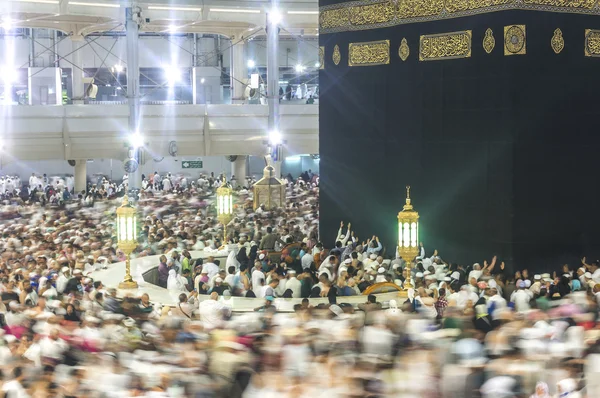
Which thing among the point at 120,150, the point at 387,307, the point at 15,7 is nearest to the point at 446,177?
the point at 387,307

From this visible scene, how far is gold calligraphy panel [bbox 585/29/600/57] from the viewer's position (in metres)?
10.9

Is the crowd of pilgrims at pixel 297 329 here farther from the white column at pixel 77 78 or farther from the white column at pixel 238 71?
the white column at pixel 238 71

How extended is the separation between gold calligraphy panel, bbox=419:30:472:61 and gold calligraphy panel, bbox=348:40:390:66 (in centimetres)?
69

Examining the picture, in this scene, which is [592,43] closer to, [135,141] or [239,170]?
[135,141]

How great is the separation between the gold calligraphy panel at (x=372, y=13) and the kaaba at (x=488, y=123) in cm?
2

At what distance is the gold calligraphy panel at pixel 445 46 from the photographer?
36.7ft

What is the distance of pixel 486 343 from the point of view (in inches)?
266

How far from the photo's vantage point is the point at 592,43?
1091 centimetres

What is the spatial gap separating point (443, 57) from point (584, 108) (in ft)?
5.81

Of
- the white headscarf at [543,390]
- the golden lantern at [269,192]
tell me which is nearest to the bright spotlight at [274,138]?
the golden lantern at [269,192]

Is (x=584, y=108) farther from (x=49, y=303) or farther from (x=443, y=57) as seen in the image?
(x=49, y=303)

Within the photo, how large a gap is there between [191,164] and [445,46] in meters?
16.0

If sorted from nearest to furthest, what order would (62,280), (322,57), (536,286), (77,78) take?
(536,286) < (62,280) < (322,57) < (77,78)

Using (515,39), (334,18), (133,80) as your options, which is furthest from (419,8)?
(133,80)
